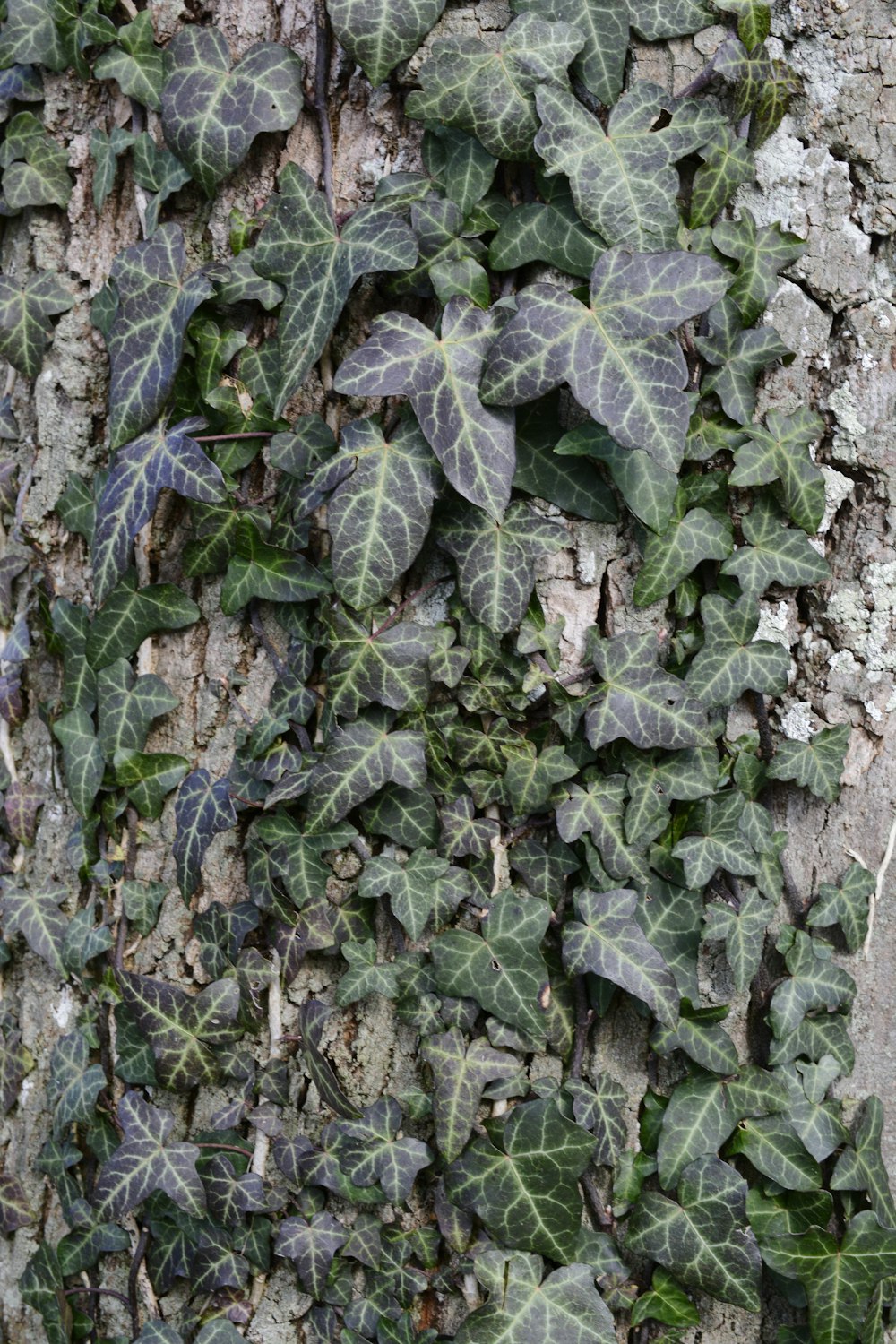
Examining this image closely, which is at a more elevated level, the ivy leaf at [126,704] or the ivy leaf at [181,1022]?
the ivy leaf at [126,704]

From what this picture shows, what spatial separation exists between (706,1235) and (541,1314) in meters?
0.24

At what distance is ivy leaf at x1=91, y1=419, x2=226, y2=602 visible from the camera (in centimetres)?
136

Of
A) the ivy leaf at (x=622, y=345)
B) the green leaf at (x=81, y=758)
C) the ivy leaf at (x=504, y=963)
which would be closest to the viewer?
the ivy leaf at (x=622, y=345)

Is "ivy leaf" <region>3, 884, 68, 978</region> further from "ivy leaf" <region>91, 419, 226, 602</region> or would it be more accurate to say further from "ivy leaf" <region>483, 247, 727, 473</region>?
"ivy leaf" <region>483, 247, 727, 473</region>

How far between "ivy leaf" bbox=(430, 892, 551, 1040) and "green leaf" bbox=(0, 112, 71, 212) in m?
1.27

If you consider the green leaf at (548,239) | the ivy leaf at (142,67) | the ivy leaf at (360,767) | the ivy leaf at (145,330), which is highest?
the ivy leaf at (142,67)

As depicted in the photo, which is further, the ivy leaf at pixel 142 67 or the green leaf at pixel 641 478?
the ivy leaf at pixel 142 67

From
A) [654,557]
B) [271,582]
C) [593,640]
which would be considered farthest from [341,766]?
[654,557]

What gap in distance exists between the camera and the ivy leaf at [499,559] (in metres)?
1.29

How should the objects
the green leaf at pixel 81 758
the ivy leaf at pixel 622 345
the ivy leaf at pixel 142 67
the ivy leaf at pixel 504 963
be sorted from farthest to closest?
the green leaf at pixel 81 758, the ivy leaf at pixel 142 67, the ivy leaf at pixel 504 963, the ivy leaf at pixel 622 345

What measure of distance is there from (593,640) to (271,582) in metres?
0.45

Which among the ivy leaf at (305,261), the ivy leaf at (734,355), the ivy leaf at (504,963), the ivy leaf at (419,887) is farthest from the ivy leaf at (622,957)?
the ivy leaf at (305,261)

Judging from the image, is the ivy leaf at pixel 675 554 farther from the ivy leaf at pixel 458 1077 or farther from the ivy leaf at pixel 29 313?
the ivy leaf at pixel 29 313

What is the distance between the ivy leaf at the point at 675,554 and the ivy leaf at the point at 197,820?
638 mm
